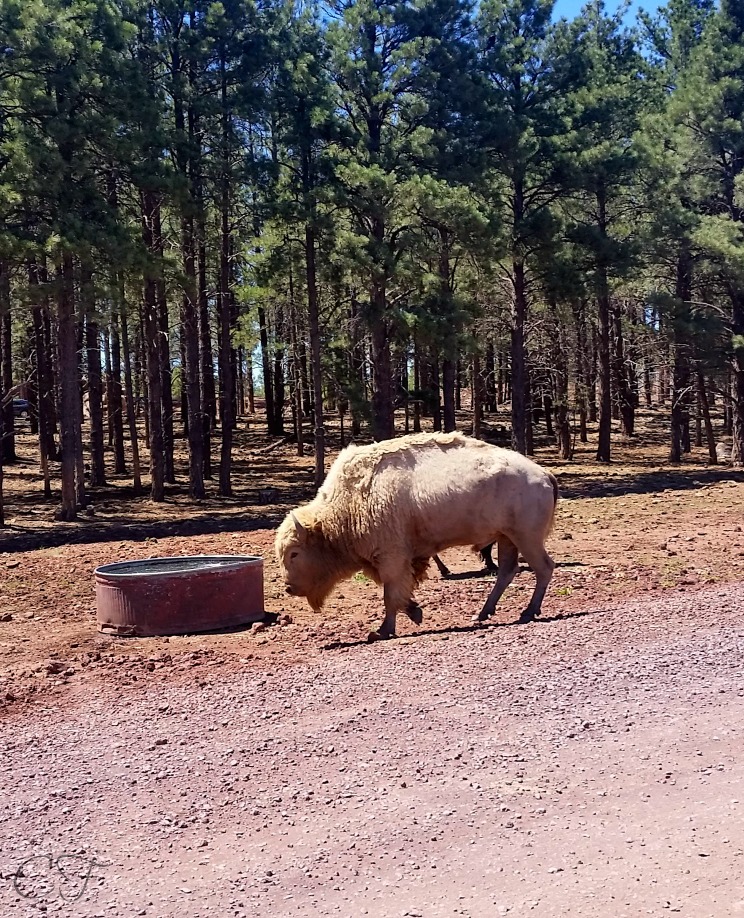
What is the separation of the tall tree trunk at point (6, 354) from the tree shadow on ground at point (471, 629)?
560 inches

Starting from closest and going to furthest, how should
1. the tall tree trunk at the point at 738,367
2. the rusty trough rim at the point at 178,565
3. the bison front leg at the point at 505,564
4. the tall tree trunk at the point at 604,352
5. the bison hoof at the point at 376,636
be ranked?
the bison hoof at the point at 376,636
the rusty trough rim at the point at 178,565
the bison front leg at the point at 505,564
the tall tree trunk at the point at 738,367
the tall tree trunk at the point at 604,352

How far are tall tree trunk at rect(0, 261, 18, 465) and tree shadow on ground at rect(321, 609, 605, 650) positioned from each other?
46.6 ft

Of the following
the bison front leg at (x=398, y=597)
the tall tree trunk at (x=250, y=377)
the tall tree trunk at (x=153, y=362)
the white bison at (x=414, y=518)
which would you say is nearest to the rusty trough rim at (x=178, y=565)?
the white bison at (x=414, y=518)

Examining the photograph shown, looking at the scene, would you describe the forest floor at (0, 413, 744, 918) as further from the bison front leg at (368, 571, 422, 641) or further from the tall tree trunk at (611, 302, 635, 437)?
the tall tree trunk at (611, 302, 635, 437)

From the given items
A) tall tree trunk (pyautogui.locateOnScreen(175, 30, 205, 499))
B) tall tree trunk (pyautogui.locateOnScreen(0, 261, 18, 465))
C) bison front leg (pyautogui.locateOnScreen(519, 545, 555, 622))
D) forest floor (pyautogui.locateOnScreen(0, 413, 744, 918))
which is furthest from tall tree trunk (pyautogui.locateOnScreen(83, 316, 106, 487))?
bison front leg (pyautogui.locateOnScreen(519, 545, 555, 622))

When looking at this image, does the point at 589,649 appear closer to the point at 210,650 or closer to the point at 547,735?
the point at 547,735

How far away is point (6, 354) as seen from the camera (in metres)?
30.3

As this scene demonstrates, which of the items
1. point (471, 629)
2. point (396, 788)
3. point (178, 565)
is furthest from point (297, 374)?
point (396, 788)

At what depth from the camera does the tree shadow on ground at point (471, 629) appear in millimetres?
9234

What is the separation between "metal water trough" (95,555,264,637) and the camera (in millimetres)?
10305

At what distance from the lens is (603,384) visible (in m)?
34.8

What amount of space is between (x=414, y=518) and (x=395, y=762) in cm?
489

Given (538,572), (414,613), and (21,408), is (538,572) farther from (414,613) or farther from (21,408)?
(21,408)

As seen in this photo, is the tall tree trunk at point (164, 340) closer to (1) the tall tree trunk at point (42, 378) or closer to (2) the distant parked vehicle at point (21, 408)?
(1) the tall tree trunk at point (42, 378)
